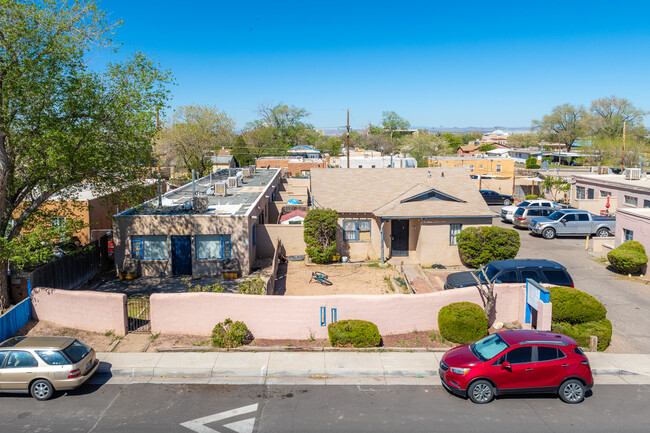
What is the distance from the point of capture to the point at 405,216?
24891 millimetres

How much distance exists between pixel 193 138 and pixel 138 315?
44812 millimetres

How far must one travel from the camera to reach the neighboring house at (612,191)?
110 feet

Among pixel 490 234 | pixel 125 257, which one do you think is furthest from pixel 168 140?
pixel 490 234

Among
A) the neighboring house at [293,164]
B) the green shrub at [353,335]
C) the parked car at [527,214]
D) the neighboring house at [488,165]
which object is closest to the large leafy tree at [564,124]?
the neighboring house at [488,165]

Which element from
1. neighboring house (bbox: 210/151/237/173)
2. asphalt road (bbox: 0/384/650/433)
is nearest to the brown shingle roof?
asphalt road (bbox: 0/384/650/433)

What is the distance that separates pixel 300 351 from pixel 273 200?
2308 cm

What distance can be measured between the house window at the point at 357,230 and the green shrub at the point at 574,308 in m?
11.5

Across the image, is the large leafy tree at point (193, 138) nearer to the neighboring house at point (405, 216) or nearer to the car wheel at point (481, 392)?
the neighboring house at point (405, 216)

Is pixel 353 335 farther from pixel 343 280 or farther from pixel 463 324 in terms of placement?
pixel 343 280

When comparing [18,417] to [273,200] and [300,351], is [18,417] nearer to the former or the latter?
[300,351]

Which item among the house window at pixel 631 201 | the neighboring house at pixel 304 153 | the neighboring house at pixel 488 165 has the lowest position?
the house window at pixel 631 201

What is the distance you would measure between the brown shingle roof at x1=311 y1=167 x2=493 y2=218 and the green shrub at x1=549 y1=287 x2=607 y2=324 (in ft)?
32.4

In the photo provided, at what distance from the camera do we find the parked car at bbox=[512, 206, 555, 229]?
34.7 m

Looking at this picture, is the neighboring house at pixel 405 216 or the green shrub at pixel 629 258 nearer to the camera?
the green shrub at pixel 629 258
